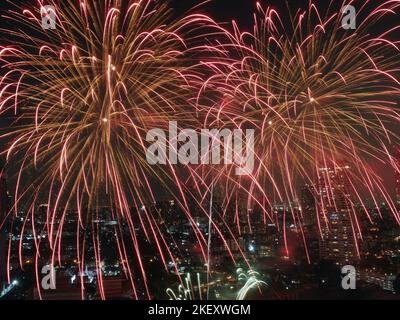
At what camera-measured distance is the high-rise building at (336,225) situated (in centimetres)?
935

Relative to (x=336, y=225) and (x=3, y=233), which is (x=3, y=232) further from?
(x=336, y=225)

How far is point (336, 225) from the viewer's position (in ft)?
35.6

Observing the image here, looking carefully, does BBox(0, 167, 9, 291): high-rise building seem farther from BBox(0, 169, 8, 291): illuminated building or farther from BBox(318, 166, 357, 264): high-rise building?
BBox(318, 166, 357, 264): high-rise building

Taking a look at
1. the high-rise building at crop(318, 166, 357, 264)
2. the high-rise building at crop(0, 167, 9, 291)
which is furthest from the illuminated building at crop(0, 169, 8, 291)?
the high-rise building at crop(318, 166, 357, 264)

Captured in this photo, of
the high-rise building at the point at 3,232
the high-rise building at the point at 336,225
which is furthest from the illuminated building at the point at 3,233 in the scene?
the high-rise building at the point at 336,225

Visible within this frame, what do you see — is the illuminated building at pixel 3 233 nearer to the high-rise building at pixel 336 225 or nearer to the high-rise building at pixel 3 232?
the high-rise building at pixel 3 232

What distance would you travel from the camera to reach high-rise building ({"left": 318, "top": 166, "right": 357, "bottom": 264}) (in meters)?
9.35

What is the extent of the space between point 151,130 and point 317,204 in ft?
15.4

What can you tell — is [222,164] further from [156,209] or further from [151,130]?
[156,209]

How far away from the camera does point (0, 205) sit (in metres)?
8.22

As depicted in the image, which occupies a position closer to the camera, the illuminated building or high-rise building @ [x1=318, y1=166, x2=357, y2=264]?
the illuminated building

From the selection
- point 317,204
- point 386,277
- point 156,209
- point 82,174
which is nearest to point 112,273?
point 156,209

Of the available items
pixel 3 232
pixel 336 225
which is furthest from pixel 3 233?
pixel 336 225
